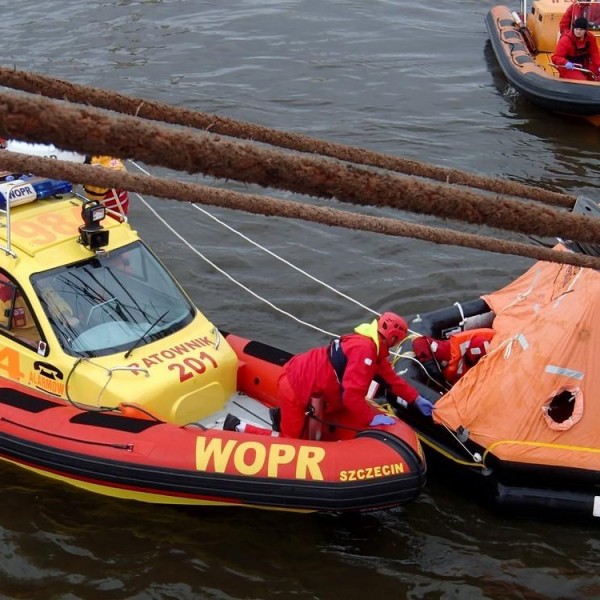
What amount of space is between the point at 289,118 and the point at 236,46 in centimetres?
324

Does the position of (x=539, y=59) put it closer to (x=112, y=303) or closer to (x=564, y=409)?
(x=564, y=409)

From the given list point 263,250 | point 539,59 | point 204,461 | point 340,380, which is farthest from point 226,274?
point 539,59

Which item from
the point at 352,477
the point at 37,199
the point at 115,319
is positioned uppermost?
the point at 37,199

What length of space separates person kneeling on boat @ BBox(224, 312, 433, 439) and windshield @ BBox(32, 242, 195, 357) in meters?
1.02

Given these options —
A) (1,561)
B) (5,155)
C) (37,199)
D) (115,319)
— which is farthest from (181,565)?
(5,155)

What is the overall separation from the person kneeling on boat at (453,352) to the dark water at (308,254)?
983 mm

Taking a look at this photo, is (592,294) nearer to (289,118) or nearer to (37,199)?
(37,199)

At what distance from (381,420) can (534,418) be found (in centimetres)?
109

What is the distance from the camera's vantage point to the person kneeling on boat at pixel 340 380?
673 centimetres

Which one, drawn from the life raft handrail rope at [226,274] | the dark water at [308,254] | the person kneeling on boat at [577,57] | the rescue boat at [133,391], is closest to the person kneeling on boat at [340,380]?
the rescue boat at [133,391]

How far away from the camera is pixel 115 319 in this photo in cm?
739

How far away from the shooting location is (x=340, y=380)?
6855mm

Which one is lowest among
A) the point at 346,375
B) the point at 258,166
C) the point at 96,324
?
the point at 346,375

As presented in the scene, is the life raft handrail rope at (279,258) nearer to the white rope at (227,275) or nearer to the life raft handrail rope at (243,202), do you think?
the white rope at (227,275)
